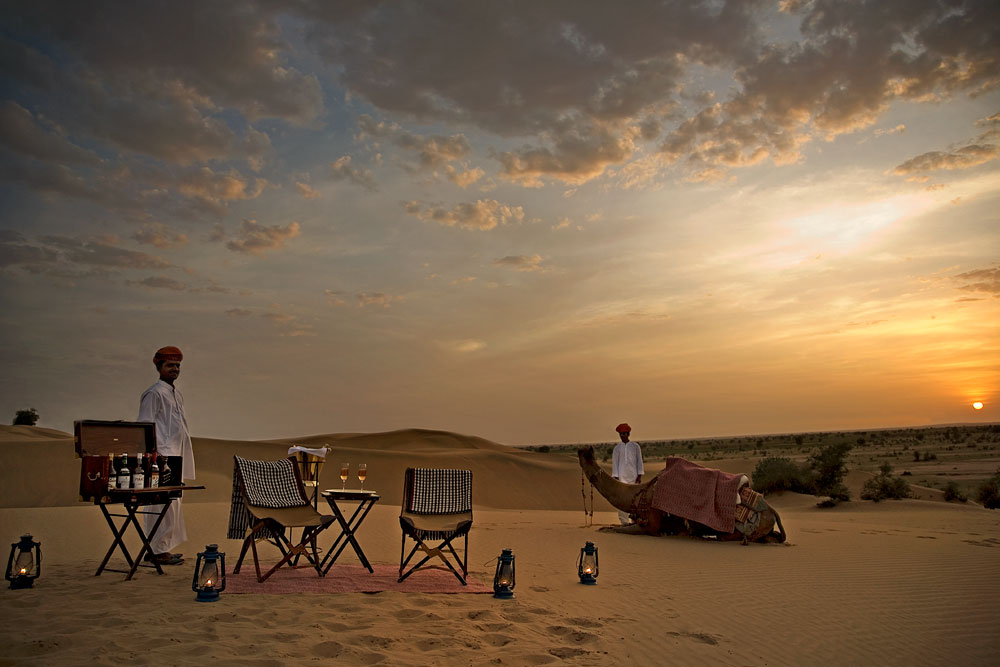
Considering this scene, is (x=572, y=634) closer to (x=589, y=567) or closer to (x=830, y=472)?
(x=589, y=567)

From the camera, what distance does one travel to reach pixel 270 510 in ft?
27.5

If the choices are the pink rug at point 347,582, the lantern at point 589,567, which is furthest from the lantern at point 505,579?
the lantern at point 589,567

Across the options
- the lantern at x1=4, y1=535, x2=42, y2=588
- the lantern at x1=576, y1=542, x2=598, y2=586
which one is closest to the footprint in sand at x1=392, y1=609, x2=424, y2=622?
the lantern at x1=576, y1=542, x2=598, y2=586

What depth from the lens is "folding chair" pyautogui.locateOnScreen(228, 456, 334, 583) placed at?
8133 millimetres

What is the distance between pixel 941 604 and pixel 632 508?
654 centimetres

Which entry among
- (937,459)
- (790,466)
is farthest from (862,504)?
(937,459)

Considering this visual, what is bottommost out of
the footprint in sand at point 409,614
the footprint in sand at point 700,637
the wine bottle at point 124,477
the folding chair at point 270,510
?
the footprint in sand at point 700,637

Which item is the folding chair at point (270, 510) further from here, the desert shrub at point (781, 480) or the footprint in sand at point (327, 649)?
the desert shrub at point (781, 480)

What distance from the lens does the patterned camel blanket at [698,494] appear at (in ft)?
42.3

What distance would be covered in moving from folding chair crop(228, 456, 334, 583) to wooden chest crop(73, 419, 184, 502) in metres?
0.88

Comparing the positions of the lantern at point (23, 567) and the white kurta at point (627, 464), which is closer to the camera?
the lantern at point (23, 567)

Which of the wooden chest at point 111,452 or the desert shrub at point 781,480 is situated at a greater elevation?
the wooden chest at point 111,452

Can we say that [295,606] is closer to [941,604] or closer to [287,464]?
[287,464]

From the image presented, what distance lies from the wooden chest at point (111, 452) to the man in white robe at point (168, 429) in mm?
275
